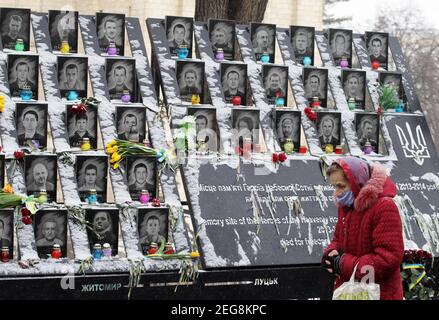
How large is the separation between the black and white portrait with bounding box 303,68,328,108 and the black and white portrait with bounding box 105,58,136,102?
1.43 metres

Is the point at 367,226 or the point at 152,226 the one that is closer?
the point at 367,226

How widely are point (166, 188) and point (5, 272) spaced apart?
1.34 metres

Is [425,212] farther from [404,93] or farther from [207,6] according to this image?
[207,6]

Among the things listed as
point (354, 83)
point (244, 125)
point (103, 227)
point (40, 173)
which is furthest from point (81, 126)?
point (354, 83)

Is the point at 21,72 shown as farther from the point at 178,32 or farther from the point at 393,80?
the point at 393,80

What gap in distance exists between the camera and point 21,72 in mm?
7836

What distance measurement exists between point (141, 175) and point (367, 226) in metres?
2.36

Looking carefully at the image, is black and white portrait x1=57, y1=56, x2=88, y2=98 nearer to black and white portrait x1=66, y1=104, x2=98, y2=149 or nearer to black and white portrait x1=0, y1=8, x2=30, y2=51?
black and white portrait x1=66, y1=104, x2=98, y2=149

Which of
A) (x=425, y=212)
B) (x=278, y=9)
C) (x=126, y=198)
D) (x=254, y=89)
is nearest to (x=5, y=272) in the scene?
(x=126, y=198)

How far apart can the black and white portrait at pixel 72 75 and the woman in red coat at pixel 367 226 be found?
251cm

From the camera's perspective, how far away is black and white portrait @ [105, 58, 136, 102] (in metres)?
8.12

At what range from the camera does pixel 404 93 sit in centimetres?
920

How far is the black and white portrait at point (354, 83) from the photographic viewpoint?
8.98 metres

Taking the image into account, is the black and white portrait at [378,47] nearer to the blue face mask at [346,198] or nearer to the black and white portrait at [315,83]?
the black and white portrait at [315,83]
